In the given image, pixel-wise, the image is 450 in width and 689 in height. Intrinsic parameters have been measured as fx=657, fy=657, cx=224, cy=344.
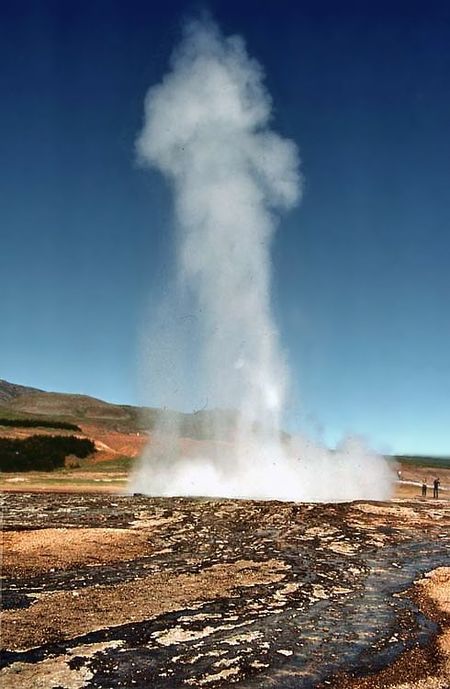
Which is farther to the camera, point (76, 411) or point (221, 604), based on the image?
point (76, 411)

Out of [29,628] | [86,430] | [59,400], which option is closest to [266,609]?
[29,628]

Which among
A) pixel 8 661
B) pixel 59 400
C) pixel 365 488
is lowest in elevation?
pixel 8 661

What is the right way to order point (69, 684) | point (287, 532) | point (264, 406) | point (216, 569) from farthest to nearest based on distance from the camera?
point (264, 406)
point (287, 532)
point (216, 569)
point (69, 684)

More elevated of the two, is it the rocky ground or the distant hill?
the distant hill

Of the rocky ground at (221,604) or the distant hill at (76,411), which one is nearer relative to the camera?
the rocky ground at (221,604)

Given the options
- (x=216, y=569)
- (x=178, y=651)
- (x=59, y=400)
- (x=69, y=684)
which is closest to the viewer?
(x=69, y=684)

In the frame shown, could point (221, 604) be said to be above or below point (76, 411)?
below

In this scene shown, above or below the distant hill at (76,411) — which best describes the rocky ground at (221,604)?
below

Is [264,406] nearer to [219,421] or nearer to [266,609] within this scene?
[219,421]

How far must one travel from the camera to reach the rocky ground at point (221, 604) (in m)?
12.0

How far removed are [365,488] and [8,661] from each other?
146 feet

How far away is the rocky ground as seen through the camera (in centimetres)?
1205

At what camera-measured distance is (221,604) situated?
17188 mm

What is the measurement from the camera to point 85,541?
26.7 metres
